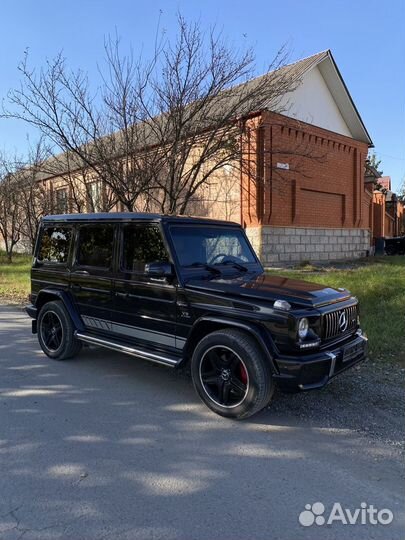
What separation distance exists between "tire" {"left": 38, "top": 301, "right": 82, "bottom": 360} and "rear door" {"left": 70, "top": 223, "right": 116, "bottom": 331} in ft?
0.89

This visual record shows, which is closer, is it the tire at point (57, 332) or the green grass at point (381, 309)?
the tire at point (57, 332)

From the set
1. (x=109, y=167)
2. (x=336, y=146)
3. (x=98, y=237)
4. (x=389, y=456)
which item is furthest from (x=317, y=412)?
(x=336, y=146)

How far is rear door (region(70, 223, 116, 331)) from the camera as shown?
5387 millimetres

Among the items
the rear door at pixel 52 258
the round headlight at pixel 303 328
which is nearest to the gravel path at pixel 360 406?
the round headlight at pixel 303 328

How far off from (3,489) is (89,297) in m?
2.84

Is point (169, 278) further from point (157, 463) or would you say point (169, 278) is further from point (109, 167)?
point (109, 167)

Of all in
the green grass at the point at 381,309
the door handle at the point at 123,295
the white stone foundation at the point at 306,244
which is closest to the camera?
the door handle at the point at 123,295

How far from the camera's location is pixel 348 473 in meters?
3.27

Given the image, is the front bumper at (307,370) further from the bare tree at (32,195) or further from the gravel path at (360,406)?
the bare tree at (32,195)

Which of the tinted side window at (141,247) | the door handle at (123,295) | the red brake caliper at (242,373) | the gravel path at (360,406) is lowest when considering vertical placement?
the gravel path at (360,406)

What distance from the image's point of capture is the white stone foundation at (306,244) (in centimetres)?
1723

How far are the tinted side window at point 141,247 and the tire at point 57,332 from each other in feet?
4.37

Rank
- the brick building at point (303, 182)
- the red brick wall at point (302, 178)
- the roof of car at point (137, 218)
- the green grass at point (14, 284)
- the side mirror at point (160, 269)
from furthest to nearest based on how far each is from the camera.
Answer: the brick building at point (303, 182)
the red brick wall at point (302, 178)
the green grass at point (14, 284)
the roof of car at point (137, 218)
the side mirror at point (160, 269)

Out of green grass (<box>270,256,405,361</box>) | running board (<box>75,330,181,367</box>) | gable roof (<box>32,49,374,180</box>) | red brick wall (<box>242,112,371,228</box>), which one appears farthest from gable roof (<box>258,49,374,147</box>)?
running board (<box>75,330,181,367</box>)
